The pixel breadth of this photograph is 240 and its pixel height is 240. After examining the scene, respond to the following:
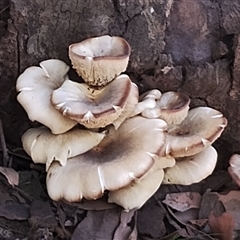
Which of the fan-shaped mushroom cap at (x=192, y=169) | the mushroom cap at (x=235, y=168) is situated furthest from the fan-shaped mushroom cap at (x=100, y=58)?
the mushroom cap at (x=235, y=168)

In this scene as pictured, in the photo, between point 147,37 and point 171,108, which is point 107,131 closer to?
point 171,108

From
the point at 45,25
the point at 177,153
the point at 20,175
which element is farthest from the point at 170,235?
the point at 45,25

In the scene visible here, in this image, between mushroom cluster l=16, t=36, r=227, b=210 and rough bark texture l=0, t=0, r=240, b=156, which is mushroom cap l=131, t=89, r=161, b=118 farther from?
rough bark texture l=0, t=0, r=240, b=156

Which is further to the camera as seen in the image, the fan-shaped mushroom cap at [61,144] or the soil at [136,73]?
the soil at [136,73]

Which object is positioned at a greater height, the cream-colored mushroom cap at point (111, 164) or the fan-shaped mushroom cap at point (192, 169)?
the cream-colored mushroom cap at point (111, 164)

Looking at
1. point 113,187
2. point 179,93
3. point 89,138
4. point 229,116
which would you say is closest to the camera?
point 113,187

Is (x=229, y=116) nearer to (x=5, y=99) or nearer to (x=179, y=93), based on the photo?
(x=179, y=93)

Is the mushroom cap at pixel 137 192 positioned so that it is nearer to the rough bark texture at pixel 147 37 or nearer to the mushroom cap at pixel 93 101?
the mushroom cap at pixel 93 101
